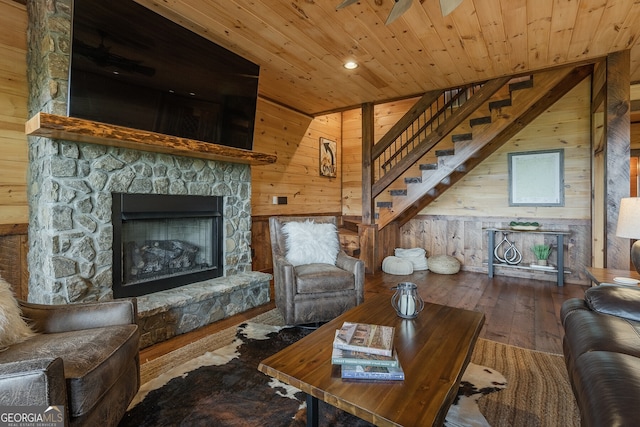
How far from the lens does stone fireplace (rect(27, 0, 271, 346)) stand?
214 centimetres

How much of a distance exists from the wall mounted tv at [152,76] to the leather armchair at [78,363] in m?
1.31

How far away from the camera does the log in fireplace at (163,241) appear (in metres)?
2.54

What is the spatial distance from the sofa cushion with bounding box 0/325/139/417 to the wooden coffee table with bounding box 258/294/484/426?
23.8 inches

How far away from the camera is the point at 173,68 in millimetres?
2576

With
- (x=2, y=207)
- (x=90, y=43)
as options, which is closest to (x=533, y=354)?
(x=90, y=43)

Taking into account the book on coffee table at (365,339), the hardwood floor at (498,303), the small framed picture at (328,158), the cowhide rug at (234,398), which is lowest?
the cowhide rug at (234,398)

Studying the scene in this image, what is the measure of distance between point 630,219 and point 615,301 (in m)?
0.72

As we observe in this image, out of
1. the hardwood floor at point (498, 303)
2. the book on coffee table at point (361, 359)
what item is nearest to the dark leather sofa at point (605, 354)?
the book on coffee table at point (361, 359)

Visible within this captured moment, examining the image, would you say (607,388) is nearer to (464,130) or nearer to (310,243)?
(310,243)

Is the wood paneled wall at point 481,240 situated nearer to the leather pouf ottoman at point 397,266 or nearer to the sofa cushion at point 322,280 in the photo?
the leather pouf ottoman at point 397,266

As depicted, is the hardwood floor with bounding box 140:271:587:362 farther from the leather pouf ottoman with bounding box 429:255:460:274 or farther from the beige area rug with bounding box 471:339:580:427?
the beige area rug with bounding box 471:339:580:427

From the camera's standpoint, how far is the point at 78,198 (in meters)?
2.27

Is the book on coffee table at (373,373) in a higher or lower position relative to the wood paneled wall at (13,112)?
A: lower

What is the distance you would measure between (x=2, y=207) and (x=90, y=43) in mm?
1362
